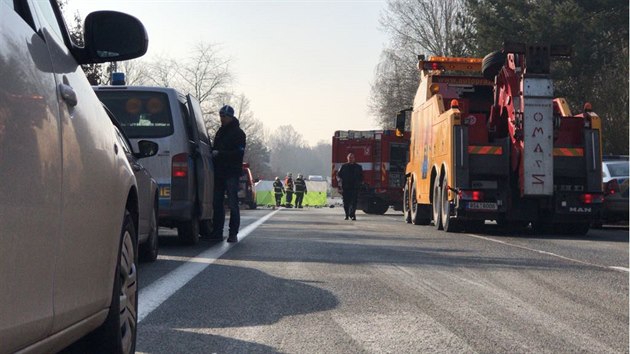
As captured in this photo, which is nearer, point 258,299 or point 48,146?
point 48,146

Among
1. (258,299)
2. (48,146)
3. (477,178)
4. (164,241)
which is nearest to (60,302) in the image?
(48,146)

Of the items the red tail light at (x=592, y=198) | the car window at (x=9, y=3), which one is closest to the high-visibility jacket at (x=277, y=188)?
the red tail light at (x=592, y=198)

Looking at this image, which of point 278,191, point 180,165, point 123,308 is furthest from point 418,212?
point 278,191

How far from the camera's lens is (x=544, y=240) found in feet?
52.9

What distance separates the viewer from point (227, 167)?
560 inches

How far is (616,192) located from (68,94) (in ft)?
60.8

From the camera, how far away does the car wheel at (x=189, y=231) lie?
41.8ft

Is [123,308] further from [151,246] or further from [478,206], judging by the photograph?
[478,206]

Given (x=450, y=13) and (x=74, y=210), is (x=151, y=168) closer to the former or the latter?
(x=74, y=210)

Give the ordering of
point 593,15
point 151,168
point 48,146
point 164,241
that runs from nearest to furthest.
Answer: point 48,146 < point 151,168 < point 164,241 < point 593,15

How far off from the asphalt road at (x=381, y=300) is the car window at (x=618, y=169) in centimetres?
824

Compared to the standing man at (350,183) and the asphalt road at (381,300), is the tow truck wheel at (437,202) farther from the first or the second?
the standing man at (350,183)

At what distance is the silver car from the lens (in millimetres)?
2746

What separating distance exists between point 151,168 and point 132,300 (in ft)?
24.9
